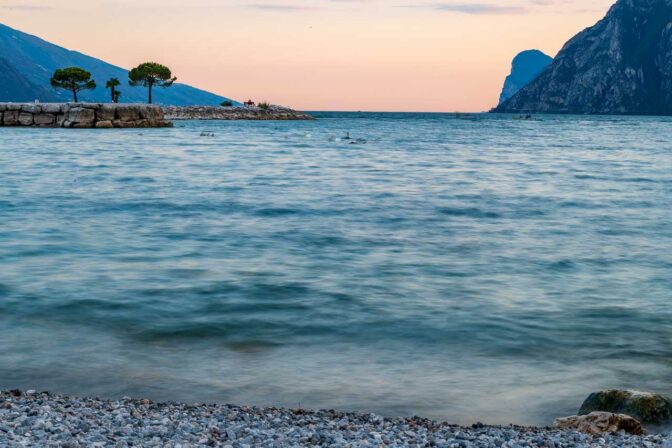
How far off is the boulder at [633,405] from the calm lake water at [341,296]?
0.53m

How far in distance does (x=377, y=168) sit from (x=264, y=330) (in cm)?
3321

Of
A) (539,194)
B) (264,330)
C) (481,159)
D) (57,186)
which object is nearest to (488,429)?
(264,330)

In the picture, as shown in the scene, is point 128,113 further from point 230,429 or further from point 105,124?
point 230,429

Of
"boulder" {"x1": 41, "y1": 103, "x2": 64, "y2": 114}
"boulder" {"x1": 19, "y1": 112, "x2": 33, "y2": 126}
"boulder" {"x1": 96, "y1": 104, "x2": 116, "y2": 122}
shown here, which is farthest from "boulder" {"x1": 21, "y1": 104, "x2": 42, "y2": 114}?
"boulder" {"x1": 96, "y1": 104, "x2": 116, "y2": 122}

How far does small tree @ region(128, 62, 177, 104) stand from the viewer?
13962cm

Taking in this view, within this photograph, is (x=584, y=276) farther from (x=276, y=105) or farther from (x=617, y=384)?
(x=276, y=105)

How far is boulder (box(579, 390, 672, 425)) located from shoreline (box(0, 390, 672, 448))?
834 millimetres

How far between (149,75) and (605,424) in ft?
458

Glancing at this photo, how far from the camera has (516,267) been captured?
1794 centimetres

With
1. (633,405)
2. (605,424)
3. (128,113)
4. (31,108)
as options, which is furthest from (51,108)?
(605,424)

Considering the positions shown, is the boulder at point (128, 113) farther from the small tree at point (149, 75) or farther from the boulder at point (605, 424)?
the boulder at point (605, 424)

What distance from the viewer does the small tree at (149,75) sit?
458 ft

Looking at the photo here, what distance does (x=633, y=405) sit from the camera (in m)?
8.77

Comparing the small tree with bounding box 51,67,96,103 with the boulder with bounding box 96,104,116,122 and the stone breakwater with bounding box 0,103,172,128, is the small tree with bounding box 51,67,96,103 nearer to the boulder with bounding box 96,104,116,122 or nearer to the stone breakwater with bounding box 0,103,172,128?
the stone breakwater with bounding box 0,103,172,128
